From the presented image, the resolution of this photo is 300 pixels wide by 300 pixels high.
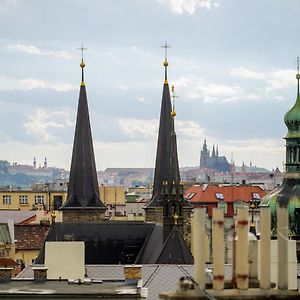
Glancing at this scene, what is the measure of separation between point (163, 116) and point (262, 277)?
Answer: 62.3 m

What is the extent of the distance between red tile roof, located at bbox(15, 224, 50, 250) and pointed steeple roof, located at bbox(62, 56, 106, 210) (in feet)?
39.1

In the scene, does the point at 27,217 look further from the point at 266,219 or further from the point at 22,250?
the point at 266,219

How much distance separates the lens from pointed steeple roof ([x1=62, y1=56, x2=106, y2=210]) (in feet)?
255

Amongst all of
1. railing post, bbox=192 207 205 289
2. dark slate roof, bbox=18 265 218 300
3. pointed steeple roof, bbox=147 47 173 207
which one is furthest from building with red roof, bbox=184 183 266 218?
railing post, bbox=192 207 205 289

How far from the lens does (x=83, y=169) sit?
3091 inches

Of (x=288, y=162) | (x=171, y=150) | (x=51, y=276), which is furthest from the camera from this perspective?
(x=171, y=150)

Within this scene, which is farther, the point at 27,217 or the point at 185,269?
the point at 27,217

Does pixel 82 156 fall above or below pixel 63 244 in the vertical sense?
above

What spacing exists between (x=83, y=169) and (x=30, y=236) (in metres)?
14.5

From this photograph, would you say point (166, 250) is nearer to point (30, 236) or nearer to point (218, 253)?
point (30, 236)

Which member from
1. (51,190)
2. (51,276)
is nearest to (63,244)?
(51,276)

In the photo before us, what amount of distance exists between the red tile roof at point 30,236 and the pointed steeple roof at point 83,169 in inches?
469

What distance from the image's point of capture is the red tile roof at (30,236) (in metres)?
89.7

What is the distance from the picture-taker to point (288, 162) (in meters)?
62.8
